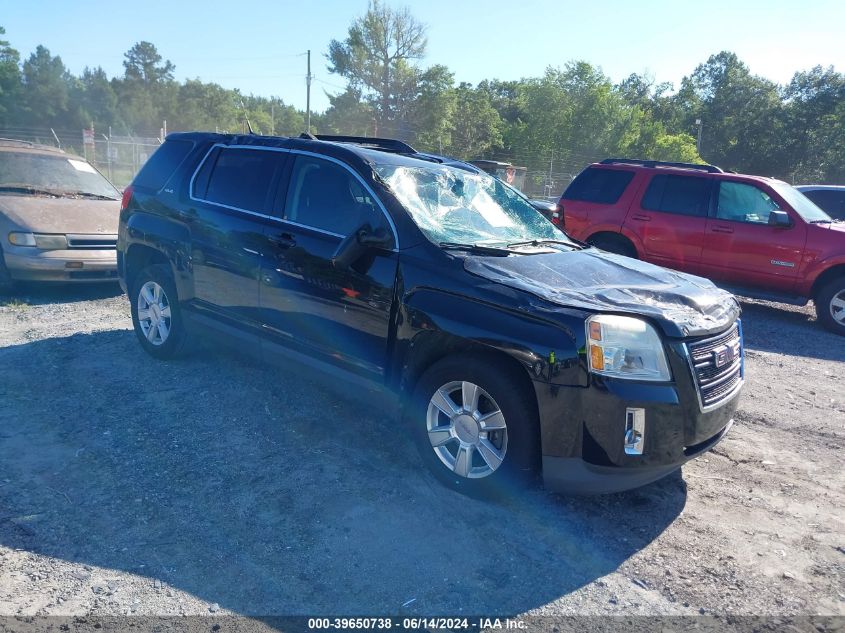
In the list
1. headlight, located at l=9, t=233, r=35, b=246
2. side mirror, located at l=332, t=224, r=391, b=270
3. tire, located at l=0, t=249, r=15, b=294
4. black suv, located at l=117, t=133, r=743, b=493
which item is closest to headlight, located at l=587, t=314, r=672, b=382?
black suv, located at l=117, t=133, r=743, b=493

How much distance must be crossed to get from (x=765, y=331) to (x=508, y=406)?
634 cm

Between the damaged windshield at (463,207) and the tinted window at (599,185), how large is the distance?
199 inches

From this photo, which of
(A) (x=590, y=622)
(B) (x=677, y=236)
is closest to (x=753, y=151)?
(B) (x=677, y=236)

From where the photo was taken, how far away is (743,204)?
8844 mm

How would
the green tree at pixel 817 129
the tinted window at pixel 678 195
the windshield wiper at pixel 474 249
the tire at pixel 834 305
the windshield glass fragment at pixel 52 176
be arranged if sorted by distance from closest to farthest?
the windshield wiper at pixel 474 249, the tire at pixel 834 305, the windshield glass fragment at pixel 52 176, the tinted window at pixel 678 195, the green tree at pixel 817 129

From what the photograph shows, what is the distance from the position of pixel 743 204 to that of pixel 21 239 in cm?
925

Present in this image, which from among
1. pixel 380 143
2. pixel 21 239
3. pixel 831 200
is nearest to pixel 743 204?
pixel 831 200

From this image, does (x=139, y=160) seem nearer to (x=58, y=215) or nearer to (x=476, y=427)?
(x=58, y=215)

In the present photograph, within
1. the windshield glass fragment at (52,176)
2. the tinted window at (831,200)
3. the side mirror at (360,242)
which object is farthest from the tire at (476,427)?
the tinted window at (831,200)

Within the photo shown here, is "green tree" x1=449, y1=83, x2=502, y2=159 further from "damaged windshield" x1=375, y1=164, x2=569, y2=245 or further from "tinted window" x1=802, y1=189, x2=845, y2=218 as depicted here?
"damaged windshield" x1=375, y1=164, x2=569, y2=245

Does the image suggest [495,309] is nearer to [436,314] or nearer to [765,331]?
[436,314]

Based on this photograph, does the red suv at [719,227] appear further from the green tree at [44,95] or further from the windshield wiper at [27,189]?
the green tree at [44,95]

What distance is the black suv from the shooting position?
324 centimetres

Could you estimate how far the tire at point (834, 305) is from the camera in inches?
323
